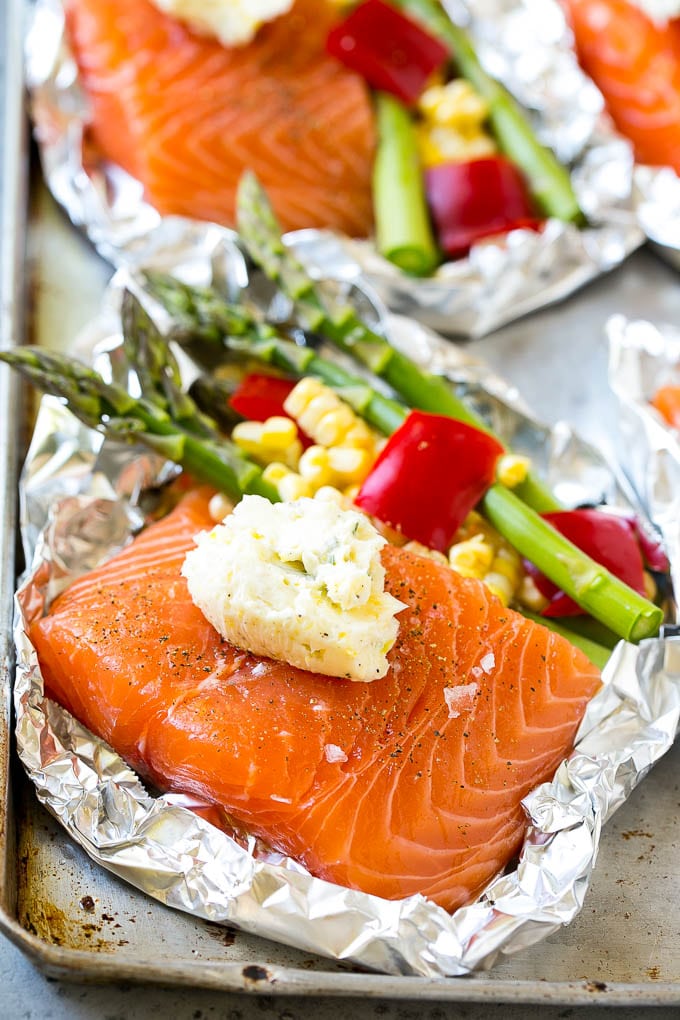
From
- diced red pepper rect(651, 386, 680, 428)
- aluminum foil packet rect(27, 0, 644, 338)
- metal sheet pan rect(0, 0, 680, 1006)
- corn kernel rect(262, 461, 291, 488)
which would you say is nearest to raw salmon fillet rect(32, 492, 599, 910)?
metal sheet pan rect(0, 0, 680, 1006)

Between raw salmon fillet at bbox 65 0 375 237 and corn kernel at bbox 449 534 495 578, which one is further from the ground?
raw salmon fillet at bbox 65 0 375 237

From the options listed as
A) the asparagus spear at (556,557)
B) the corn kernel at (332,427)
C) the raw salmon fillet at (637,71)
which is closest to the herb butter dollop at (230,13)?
the raw salmon fillet at (637,71)

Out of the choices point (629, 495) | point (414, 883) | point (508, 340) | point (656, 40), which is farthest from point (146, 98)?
point (414, 883)

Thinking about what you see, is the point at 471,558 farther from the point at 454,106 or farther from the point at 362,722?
the point at 454,106

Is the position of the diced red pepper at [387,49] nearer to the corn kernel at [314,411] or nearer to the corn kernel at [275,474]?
the corn kernel at [314,411]

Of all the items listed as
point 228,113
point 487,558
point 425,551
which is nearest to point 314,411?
point 425,551

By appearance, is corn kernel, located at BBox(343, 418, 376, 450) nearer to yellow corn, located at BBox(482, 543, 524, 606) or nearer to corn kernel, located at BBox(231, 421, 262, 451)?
corn kernel, located at BBox(231, 421, 262, 451)
